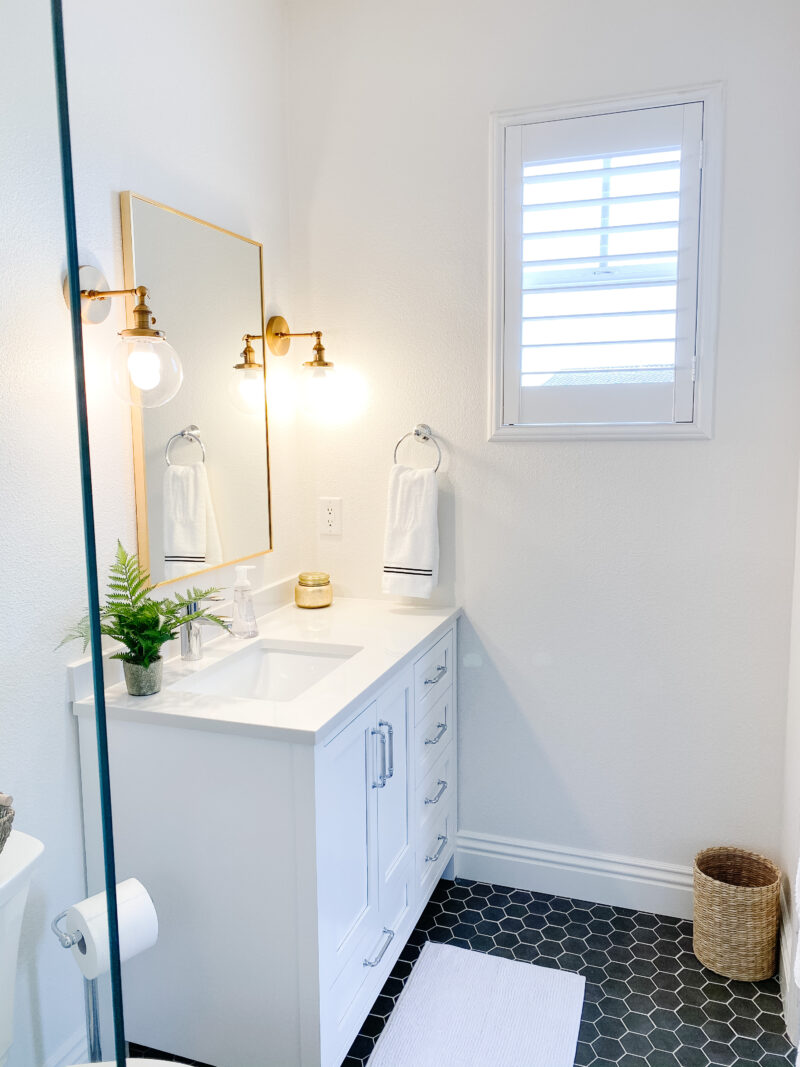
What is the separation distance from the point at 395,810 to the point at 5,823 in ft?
5.02

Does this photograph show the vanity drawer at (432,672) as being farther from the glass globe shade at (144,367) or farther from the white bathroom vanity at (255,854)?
the glass globe shade at (144,367)

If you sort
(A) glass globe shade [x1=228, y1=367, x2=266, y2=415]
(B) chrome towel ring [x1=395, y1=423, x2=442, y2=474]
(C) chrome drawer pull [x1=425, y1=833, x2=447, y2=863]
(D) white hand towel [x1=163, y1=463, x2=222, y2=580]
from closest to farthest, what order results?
(D) white hand towel [x1=163, y1=463, x2=222, y2=580]
(A) glass globe shade [x1=228, y1=367, x2=266, y2=415]
(C) chrome drawer pull [x1=425, y1=833, x2=447, y2=863]
(B) chrome towel ring [x1=395, y1=423, x2=442, y2=474]

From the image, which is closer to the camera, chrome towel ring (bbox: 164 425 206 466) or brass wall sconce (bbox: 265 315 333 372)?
chrome towel ring (bbox: 164 425 206 466)

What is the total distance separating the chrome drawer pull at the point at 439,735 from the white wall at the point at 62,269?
0.64m

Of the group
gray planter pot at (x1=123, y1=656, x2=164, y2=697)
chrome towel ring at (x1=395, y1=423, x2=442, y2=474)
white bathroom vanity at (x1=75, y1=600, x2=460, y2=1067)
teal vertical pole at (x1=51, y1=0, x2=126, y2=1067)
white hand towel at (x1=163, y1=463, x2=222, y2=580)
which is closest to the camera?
teal vertical pole at (x1=51, y1=0, x2=126, y2=1067)

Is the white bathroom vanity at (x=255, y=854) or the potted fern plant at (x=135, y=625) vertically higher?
the potted fern plant at (x=135, y=625)

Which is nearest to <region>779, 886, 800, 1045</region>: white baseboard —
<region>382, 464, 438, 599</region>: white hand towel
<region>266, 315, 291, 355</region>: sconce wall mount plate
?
<region>382, 464, 438, 599</region>: white hand towel

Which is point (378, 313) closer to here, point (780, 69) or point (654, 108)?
point (654, 108)

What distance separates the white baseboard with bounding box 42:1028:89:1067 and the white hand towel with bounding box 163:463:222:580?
53.1 inches

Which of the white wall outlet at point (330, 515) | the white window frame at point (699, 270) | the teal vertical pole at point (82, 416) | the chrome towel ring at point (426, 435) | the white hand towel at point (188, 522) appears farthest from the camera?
the white wall outlet at point (330, 515)

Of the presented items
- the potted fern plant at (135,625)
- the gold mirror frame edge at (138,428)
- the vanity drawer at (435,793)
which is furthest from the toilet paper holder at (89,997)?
the vanity drawer at (435,793)

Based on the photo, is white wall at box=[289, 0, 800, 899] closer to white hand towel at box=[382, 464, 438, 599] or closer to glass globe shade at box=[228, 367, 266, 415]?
white hand towel at box=[382, 464, 438, 599]

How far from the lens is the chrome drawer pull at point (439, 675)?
7.14ft

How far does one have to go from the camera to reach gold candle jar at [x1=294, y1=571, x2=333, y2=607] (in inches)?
94.0
